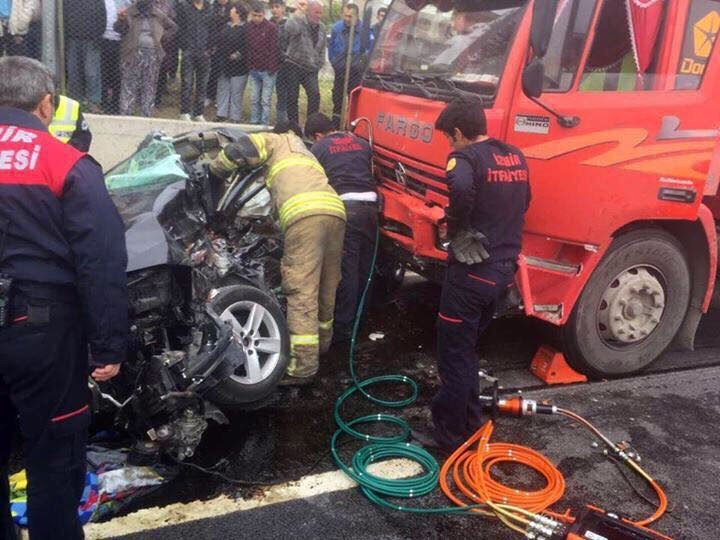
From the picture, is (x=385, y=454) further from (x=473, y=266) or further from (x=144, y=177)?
(x=144, y=177)

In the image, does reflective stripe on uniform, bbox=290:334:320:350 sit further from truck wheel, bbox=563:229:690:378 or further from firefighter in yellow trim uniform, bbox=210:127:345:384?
truck wheel, bbox=563:229:690:378

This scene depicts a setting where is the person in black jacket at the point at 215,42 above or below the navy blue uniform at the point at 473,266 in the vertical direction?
above

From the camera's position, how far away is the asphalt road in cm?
304

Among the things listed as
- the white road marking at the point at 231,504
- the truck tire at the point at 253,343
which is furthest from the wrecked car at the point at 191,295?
the white road marking at the point at 231,504

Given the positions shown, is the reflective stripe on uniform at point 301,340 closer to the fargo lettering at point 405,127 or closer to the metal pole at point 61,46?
the fargo lettering at point 405,127

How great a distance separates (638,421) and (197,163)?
3.34 m

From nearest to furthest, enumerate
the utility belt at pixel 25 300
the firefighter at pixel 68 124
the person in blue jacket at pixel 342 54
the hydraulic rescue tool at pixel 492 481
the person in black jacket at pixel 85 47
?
the utility belt at pixel 25 300 < the hydraulic rescue tool at pixel 492 481 < the firefighter at pixel 68 124 < the person in black jacket at pixel 85 47 < the person in blue jacket at pixel 342 54

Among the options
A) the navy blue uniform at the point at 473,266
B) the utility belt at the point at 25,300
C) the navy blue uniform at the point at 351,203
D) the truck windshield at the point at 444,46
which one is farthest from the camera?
the navy blue uniform at the point at 351,203

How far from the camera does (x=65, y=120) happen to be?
437 cm

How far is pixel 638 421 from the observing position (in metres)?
4.14

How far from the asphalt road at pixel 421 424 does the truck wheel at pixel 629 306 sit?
20 centimetres

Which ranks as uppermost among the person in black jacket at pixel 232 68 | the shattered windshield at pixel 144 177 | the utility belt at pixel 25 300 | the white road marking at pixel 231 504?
the person in black jacket at pixel 232 68

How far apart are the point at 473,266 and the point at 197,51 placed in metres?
5.32

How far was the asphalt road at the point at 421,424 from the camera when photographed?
9.96 ft
